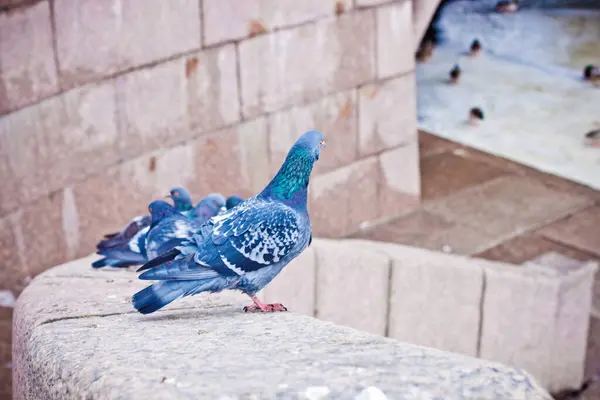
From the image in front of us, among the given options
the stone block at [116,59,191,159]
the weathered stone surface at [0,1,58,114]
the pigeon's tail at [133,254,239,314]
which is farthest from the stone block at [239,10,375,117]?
the pigeon's tail at [133,254,239,314]

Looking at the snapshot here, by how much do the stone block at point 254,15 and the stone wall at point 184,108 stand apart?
0.01 meters

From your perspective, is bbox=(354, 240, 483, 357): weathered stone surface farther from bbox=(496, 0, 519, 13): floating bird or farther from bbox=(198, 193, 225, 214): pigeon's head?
bbox=(496, 0, 519, 13): floating bird

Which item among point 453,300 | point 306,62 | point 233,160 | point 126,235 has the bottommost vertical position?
point 453,300

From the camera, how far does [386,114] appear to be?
7184 mm

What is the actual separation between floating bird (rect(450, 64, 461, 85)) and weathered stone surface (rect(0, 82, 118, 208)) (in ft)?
20.2

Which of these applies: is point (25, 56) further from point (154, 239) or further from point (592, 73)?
point (592, 73)

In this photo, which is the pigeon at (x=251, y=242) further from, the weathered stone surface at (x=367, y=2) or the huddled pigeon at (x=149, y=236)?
the weathered stone surface at (x=367, y=2)

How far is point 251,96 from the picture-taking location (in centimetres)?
621

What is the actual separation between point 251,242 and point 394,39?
4.14m

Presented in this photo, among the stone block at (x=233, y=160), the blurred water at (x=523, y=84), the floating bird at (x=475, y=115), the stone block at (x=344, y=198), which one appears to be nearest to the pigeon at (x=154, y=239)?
the stone block at (x=233, y=160)

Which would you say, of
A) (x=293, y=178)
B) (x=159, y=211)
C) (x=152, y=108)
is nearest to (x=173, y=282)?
(x=293, y=178)

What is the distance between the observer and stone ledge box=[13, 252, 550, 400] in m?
1.98

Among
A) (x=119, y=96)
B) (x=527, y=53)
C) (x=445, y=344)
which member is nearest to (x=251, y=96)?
(x=119, y=96)

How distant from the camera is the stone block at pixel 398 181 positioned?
7.36 metres
